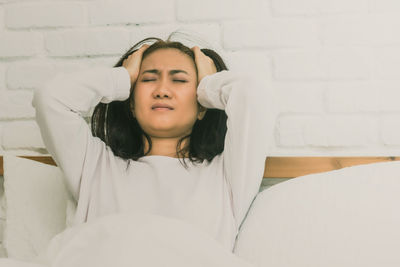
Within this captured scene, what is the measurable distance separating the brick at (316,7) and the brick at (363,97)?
8.7 inches

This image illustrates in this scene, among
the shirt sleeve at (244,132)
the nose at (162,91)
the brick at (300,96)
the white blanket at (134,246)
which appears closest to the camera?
the white blanket at (134,246)

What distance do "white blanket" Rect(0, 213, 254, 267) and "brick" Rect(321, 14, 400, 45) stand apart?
755 millimetres

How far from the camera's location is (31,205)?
3.15 ft

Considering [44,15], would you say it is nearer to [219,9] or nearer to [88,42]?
[88,42]

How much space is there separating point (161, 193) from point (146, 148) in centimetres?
22

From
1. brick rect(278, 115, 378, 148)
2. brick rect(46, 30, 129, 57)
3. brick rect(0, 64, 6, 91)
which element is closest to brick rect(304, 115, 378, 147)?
brick rect(278, 115, 378, 148)

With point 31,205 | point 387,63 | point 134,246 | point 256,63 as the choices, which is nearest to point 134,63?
point 256,63

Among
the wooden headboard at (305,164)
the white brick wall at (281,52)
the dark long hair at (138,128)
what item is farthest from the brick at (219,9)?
the wooden headboard at (305,164)

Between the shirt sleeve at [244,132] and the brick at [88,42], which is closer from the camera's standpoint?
the shirt sleeve at [244,132]

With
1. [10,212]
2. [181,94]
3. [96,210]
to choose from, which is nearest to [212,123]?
[181,94]

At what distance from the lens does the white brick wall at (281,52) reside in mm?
1096

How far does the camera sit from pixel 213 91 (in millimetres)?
987

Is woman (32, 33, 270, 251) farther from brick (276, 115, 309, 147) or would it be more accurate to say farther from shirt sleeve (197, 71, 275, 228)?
brick (276, 115, 309, 147)

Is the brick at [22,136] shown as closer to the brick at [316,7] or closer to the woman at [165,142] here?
the woman at [165,142]
